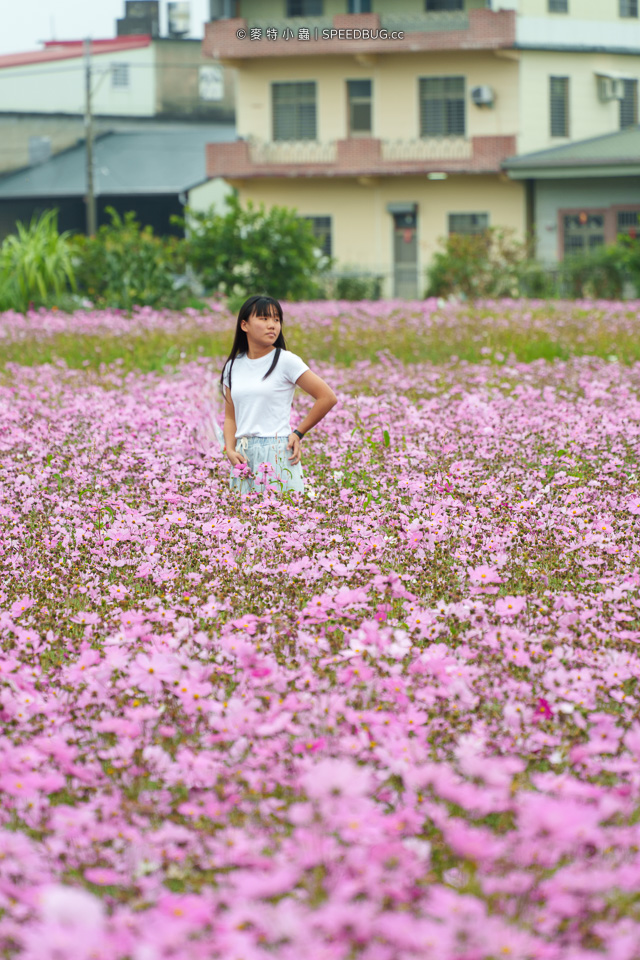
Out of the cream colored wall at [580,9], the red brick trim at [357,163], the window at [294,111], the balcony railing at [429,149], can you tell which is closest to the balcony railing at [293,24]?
the window at [294,111]

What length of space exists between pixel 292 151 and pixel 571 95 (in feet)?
25.9

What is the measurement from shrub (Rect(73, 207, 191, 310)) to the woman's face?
14248mm

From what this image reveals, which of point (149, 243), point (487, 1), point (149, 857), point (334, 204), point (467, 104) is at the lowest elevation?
point (149, 857)

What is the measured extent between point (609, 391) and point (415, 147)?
80.9 feet

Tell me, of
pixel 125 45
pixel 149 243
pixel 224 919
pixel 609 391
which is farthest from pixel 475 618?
pixel 125 45

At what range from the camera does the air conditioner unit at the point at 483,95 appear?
31531mm

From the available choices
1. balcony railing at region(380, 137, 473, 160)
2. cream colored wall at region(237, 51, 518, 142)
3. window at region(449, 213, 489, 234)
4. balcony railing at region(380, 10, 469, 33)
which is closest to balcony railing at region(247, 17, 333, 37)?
cream colored wall at region(237, 51, 518, 142)

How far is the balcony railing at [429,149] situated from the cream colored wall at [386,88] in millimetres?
348

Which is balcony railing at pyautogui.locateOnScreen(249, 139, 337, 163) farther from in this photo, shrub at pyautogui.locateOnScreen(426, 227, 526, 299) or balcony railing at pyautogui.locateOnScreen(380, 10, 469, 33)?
shrub at pyautogui.locateOnScreen(426, 227, 526, 299)

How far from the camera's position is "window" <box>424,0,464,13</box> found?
32.7m

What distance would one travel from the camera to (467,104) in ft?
106

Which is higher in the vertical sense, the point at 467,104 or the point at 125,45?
the point at 125,45

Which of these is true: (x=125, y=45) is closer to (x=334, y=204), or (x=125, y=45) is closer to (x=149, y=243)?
(x=334, y=204)

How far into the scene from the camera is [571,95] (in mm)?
32625
